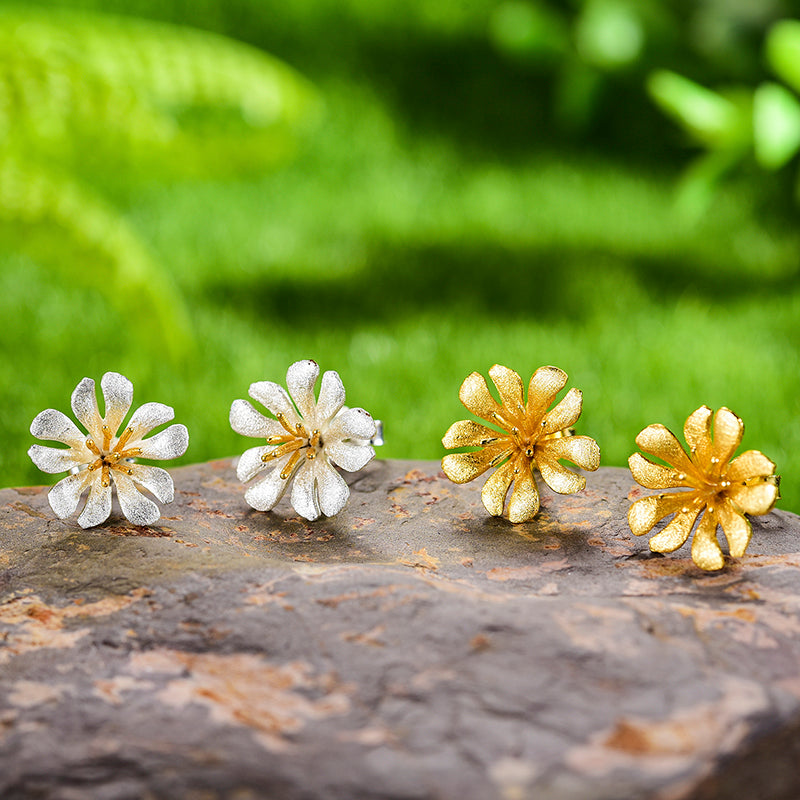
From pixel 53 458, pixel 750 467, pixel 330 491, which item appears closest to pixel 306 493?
pixel 330 491

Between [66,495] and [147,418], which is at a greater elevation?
[147,418]

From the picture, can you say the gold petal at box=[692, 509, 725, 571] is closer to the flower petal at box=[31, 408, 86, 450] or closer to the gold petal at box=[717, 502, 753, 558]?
the gold petal at box=[717, 502, 753, 558]

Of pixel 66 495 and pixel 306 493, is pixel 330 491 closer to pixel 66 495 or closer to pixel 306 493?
pixel 306 493

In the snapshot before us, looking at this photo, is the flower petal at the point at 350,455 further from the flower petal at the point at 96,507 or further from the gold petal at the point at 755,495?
the gold petal at the point at 755,495

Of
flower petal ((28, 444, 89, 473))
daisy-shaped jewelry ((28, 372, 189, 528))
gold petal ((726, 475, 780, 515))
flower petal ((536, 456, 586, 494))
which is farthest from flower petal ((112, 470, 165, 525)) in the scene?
gold petal ((726, 475, 780, 515))

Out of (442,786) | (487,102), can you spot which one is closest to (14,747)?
(442,786)

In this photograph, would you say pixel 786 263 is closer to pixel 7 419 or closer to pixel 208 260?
pixel 208 260

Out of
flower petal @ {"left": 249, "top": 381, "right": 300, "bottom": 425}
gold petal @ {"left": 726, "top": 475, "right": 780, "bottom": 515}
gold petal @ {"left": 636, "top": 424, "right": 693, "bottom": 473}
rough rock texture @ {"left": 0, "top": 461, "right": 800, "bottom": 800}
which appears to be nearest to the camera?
rough rock texture @ {"left": 0, "top": 461, "right": 800, "bottom": 800}
